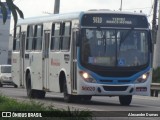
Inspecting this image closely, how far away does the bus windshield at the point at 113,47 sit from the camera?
73.6 feet

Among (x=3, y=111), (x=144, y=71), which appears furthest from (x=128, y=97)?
(x=3, y=111)

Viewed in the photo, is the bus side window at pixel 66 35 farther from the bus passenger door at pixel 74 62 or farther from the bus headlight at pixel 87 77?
the bus headlight at pixel 87 77

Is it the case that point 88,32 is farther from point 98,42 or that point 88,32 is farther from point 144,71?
point 144,71

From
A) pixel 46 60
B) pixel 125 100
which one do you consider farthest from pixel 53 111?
pixel 46 60

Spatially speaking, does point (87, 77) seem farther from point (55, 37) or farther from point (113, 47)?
point (55, 37)

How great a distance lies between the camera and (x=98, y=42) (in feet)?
73.6

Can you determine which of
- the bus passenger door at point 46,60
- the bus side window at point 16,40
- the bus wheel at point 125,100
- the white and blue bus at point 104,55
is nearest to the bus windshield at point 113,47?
the white and blue bus at point 104,55

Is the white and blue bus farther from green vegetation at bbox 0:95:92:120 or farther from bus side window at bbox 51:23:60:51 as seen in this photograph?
green vegetation at bbox 0:95:92:120

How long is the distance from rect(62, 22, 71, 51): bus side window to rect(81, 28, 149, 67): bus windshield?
3.51ft

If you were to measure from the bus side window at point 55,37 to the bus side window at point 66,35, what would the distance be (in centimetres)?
49

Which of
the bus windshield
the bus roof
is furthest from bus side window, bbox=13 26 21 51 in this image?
the bus windshield

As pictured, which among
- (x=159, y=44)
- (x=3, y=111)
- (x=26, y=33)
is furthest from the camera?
(x=159, y=44)

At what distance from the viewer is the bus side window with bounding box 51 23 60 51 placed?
2441 centimetres

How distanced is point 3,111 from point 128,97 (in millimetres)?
9805
